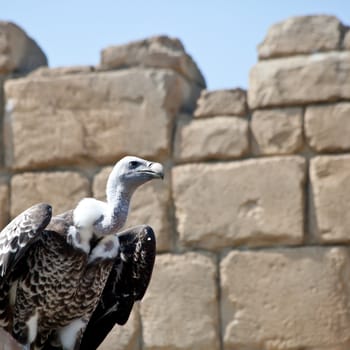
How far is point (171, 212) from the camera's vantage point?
723 centimetres

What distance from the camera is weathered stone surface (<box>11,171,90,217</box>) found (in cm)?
736

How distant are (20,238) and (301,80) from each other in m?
2.55

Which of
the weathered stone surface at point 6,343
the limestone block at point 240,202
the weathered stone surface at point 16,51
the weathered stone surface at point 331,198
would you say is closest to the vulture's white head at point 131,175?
the weathered stone surface at point 6,343

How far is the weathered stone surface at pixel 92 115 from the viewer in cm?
729

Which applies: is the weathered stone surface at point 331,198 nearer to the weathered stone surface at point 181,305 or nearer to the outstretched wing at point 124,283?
the weathered stone surface at point 181,305

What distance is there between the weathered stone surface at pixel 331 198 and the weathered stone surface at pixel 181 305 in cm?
77

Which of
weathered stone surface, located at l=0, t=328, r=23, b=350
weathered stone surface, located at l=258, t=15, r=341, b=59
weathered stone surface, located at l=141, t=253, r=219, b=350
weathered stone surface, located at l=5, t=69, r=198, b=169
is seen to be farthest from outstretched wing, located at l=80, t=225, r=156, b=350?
weathered stone surface, located at l=258, t=15, r=341, b=59

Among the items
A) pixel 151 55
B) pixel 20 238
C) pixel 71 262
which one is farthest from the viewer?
pixel 151 55

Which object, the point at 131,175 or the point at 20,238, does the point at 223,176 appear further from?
the point at 20,238

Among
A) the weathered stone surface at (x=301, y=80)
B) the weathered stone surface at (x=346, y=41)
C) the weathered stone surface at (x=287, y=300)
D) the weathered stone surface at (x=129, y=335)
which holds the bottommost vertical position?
the weathered stone surface at (x=129, y=335)

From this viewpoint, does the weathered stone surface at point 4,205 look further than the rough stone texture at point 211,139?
Yes

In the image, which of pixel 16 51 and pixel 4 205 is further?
pixel 16 51

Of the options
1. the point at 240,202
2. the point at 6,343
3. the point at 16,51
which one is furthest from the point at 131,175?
the point at 16,51

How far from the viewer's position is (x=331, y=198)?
6902 mm
